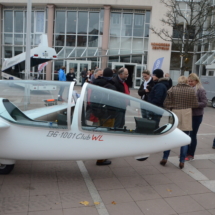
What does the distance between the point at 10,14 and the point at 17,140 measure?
2717 cm

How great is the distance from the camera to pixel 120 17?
2644cm

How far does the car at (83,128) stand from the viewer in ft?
12.5

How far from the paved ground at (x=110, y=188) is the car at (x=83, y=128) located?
460 millimetres

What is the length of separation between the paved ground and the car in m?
0.46

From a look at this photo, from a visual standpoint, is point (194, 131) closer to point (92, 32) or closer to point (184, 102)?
point (184, 102)

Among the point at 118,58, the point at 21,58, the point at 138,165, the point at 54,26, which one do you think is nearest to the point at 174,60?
the point at 118,58

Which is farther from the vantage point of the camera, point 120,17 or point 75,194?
point 120,17

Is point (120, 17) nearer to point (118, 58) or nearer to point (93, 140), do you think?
point (118, 58)

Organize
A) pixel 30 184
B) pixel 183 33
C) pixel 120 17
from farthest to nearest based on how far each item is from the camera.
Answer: pixel 120 17 < pixel 183 33 < pixel 30 184

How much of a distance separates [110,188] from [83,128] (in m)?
1.01

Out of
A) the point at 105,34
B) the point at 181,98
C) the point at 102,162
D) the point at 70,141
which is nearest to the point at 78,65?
the point at 105,34

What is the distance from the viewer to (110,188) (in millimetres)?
3977

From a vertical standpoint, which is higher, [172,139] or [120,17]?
[120,17]

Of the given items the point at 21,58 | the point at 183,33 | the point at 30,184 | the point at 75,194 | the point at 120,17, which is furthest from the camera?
the point at 120,17
